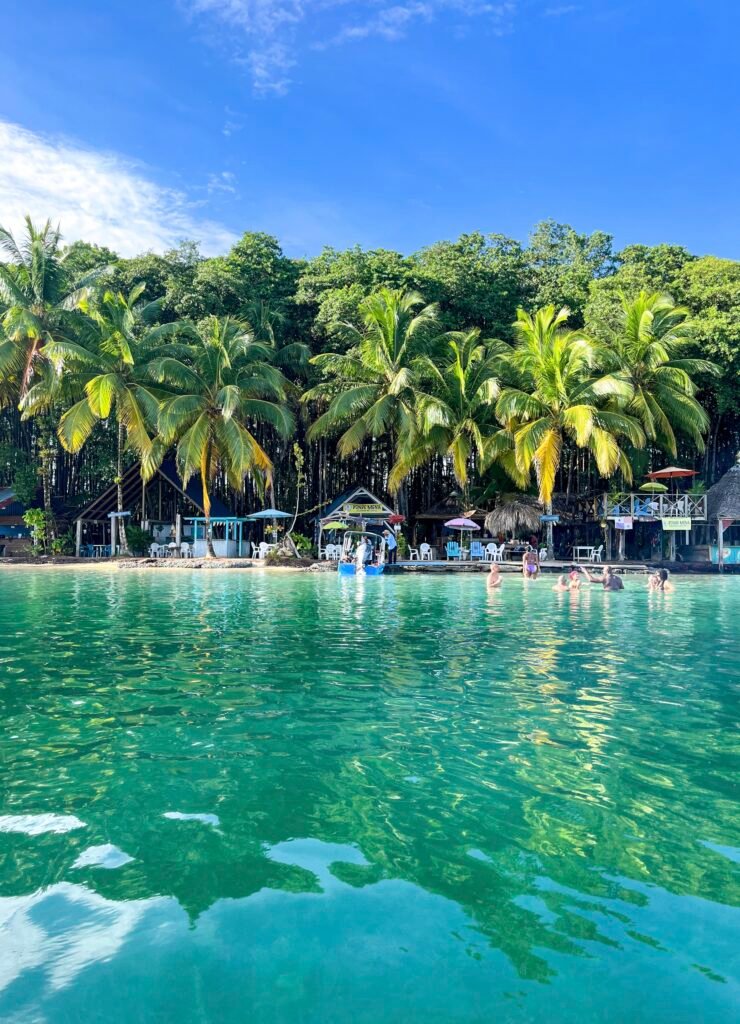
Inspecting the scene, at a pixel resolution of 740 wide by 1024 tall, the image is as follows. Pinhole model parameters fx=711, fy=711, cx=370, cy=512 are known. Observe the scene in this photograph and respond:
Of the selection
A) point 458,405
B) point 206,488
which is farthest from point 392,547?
point 206,488

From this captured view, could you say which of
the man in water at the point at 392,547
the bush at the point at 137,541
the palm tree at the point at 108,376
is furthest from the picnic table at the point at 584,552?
the bush at the point at 137,541

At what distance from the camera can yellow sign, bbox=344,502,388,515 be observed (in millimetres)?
28391

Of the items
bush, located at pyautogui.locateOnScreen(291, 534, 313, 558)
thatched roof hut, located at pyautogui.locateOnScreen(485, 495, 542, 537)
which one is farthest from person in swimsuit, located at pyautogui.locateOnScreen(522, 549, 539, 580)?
bush, located at pyautogui.locateOnScreen(291, 534, 313, 558)

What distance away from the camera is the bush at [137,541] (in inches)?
1180

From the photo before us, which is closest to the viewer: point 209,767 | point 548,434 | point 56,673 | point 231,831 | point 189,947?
point 189,947

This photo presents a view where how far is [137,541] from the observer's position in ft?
98.4

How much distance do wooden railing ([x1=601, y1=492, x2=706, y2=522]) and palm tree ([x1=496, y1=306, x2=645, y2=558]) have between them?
2146 mm

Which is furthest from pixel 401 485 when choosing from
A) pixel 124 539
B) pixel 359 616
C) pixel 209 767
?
pixel 209 767

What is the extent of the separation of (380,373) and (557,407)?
7170 mm

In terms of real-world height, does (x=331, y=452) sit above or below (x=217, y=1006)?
above

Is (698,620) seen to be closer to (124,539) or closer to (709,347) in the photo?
(709,347)

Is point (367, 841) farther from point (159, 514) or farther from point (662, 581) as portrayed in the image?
point (159, 514)

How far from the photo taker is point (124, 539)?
29.4m

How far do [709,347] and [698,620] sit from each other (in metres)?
19.0
